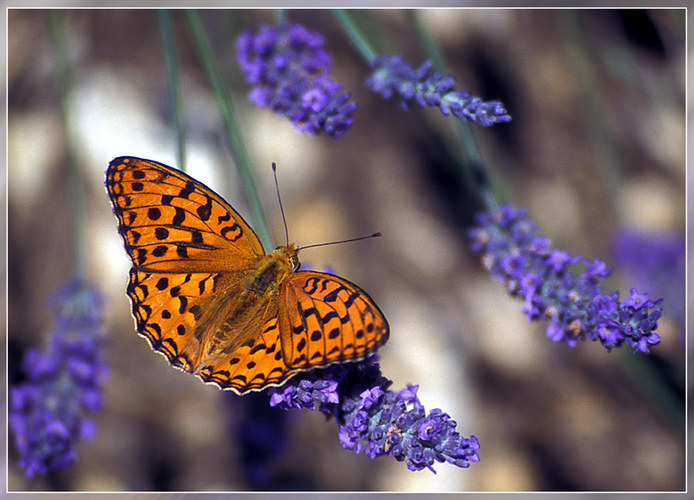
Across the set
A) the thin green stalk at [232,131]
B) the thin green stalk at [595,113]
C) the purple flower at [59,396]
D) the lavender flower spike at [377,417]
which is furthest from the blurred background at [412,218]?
the lavender flower spike at [377,417]

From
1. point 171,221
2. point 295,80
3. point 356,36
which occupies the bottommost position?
point 171,221

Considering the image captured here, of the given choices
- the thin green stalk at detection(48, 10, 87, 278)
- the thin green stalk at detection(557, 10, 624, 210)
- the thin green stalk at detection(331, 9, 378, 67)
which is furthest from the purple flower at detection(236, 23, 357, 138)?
the thin green stalk at detection(557, 10, 624, 210)

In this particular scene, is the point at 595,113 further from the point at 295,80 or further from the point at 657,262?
the point at 295,80

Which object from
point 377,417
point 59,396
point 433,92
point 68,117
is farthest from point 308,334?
point 68,117

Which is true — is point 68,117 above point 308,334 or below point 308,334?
above

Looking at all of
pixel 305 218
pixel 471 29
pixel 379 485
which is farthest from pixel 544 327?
pixel 471 29
